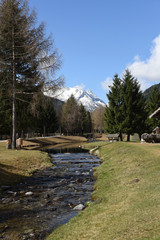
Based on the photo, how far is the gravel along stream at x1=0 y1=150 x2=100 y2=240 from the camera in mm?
6504

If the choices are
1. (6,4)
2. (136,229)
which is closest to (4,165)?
(136,229)

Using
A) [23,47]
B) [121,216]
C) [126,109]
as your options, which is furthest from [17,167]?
[126,109]

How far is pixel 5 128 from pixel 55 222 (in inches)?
1798

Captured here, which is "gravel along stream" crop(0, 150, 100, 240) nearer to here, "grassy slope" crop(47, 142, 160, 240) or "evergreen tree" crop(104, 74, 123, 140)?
"grassy slope" crop(47, 142, 160, 240)

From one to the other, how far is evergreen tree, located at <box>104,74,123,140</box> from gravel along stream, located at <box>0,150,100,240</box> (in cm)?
2973

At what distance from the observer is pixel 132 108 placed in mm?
41438

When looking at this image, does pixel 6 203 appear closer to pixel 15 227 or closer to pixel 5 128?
pixel 15 227

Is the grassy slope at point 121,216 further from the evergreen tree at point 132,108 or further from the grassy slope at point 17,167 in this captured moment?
the evergreen tree at point 132,108

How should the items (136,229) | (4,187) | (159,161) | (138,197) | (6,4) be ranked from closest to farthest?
(136,229) → (138,197) → (4,187) → (159,161) → (6,4)

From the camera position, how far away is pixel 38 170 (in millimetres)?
16672

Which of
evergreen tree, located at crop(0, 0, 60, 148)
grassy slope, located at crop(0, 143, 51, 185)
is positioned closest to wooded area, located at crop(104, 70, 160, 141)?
evergreen tree, located at crop(0, 0, 60, 148)

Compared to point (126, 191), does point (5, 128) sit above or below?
above

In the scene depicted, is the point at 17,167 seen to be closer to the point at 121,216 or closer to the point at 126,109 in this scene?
the point at 121,216

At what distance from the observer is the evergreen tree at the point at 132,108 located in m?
40.6
